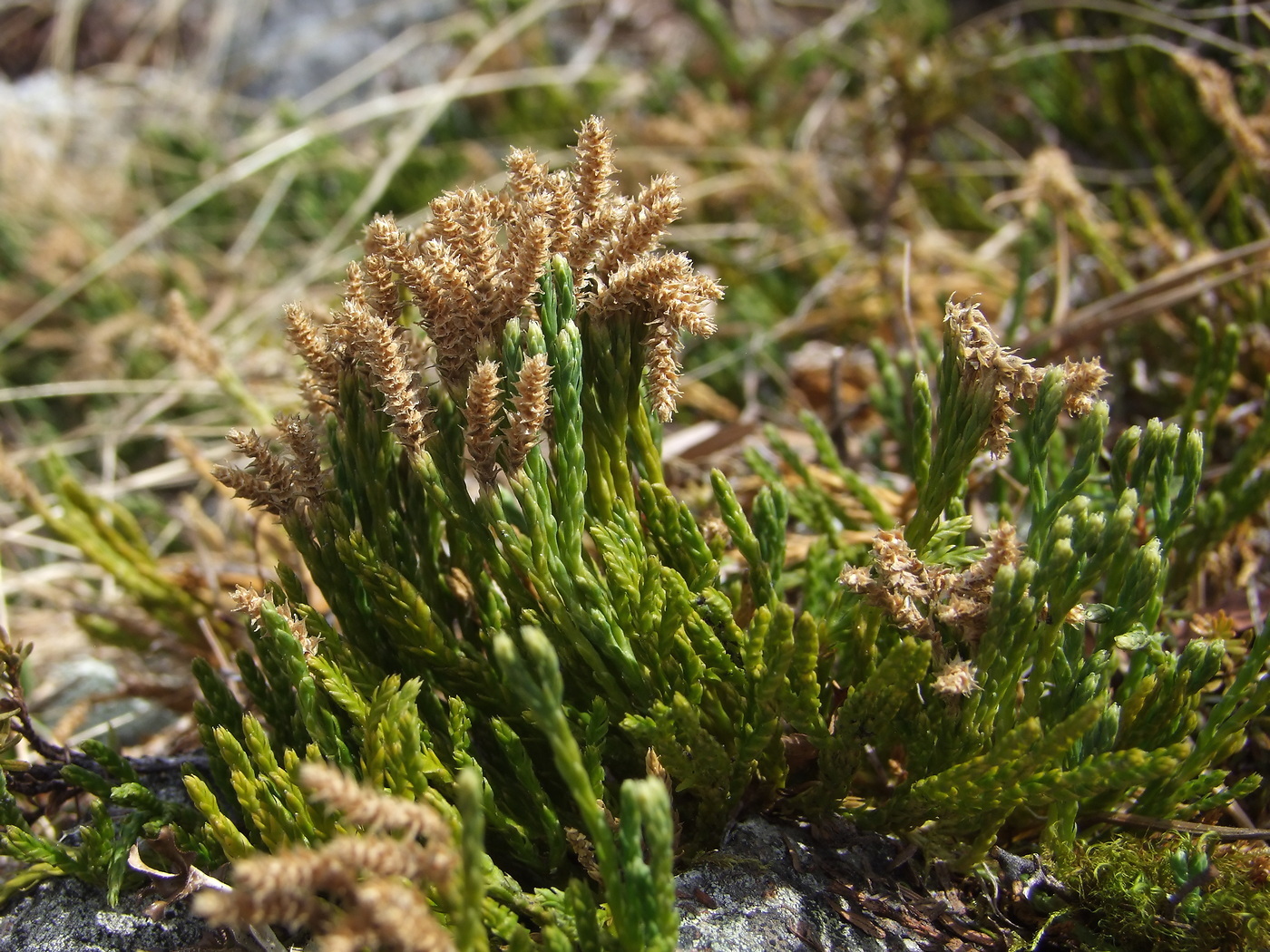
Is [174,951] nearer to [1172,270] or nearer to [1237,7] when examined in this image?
[1172,270]

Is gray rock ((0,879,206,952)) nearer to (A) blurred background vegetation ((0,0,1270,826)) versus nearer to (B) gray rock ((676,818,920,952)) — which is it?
(A) blurred background vegetation ((0,0,1270,826))

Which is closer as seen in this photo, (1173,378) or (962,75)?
(1173,378)

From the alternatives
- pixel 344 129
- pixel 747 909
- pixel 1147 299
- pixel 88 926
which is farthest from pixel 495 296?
pixel 344 129

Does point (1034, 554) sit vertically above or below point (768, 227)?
below

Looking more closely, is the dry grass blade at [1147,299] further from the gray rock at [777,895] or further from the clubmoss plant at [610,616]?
the gray rock at [777,895]

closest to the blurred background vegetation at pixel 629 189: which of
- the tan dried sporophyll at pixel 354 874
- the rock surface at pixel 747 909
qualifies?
the rock surface at pixel 747 909

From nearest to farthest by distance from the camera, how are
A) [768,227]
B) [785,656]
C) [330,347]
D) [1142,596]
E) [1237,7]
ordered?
[785,656]
[1142,596]
[330,347]
[1237,7]
[768,227]

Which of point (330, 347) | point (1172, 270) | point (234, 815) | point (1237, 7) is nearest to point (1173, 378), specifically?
point (1172, 270)
